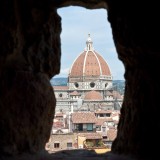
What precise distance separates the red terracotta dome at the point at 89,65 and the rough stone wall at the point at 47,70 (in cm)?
10861

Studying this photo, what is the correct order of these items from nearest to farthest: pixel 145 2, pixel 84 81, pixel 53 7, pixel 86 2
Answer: pixel 145 2 < pixel 53 7 < pixel 86 2 < pixel 84 81

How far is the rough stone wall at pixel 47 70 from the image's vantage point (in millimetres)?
5113

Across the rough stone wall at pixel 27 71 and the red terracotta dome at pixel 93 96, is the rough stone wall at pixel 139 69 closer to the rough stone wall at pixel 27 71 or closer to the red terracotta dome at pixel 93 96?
the rough stone wall at pixel 27 71

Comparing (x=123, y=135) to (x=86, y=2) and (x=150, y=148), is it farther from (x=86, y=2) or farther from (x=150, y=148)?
(x=86, y=2)

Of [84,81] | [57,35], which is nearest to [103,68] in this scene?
[84,81]

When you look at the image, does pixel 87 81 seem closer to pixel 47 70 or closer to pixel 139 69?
pixel 47 70

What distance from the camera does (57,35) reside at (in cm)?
768

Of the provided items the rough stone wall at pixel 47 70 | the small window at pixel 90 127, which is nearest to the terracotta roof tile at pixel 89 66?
the small window at pixel 90 127

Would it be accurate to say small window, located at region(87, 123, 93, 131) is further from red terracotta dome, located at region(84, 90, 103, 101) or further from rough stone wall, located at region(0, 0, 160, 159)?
red terracotta dome, located at region(84, 90, 103, 101)

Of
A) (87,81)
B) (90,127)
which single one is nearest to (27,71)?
(90,127)

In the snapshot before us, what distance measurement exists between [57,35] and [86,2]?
78cm

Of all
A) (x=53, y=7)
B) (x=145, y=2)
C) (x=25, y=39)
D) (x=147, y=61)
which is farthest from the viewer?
(x=53, y=7)

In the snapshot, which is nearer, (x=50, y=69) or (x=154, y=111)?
(x=154, y=111)

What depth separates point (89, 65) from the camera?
117m
